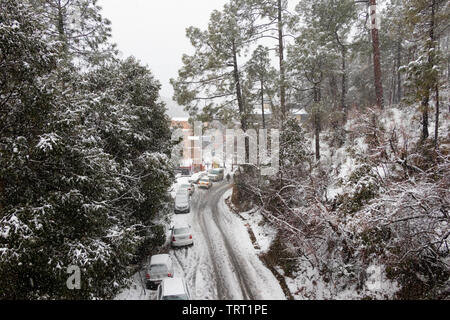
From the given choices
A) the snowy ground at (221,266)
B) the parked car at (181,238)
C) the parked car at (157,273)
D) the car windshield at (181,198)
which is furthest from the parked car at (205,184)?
the parked car at (157,273)

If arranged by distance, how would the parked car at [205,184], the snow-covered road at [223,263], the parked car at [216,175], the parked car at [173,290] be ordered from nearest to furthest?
the parked car at [173,290] < the snow-covered road at [223,263] < the parked car at [205,184] < the parked car at [216,175]

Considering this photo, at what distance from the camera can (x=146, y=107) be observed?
1095cm

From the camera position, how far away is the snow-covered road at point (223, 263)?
923 cm

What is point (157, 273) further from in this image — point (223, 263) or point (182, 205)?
point (182, 205)

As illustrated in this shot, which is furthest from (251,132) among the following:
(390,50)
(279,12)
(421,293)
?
(390,50)

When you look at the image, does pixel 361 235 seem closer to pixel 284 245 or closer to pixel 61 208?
pixel 284 245

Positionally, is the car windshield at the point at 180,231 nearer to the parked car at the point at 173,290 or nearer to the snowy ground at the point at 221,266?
the snowy ground at the point at 221,266

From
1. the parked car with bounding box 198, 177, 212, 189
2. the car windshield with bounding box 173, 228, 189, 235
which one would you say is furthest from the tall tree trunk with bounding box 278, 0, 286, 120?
the parked car with bounding box 198, 177, 212, 189

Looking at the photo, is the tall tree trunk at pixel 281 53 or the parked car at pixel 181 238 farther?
the tall tree trunk at pixel 281 53

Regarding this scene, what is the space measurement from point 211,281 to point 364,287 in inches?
215

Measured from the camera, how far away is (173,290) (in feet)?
27.8

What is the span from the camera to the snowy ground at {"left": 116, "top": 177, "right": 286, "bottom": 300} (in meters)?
9.24

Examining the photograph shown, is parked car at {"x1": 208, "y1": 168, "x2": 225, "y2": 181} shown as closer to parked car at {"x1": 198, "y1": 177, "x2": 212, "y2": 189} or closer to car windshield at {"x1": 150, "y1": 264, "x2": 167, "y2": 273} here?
parked car at {"x1": 198, "y1": 177, "x2": 212, "y2": 189}

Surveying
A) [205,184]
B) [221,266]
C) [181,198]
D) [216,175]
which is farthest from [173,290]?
[216,175]
